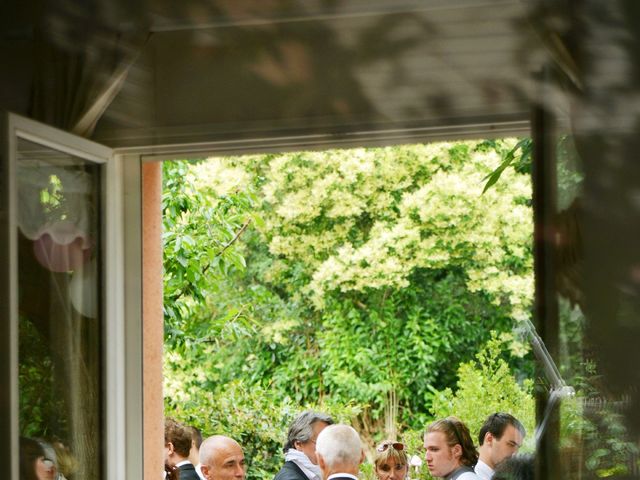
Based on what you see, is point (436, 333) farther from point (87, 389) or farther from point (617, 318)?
point (87, 389)

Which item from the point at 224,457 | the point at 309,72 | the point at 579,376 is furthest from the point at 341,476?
the point at 309,72

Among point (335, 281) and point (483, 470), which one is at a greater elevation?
point (335, 281)

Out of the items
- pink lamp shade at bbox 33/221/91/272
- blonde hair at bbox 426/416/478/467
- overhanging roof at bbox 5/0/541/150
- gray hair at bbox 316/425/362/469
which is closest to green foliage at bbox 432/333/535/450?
blonde hair at bbox 426/416/478/467

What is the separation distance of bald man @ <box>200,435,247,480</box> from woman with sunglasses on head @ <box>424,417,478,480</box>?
46 cm

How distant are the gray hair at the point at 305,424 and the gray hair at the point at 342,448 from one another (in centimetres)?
3

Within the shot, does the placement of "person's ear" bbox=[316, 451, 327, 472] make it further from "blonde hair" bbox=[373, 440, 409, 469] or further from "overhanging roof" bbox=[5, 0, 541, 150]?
"overhanging roof" bbox=[5, 0, 541, 150]

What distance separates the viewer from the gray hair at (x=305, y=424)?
189cm

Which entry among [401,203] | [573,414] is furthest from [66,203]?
[573,414]

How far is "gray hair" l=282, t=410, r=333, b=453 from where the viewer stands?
6.20 feet

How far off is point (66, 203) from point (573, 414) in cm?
120

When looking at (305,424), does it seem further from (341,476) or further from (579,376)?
(579,376)

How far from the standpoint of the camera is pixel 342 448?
188 cm

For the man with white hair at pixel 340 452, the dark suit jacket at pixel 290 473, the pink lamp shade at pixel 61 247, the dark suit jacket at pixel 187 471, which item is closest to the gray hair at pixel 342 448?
the man with white hair at pixel 340 452

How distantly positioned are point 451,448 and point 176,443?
0.69m
